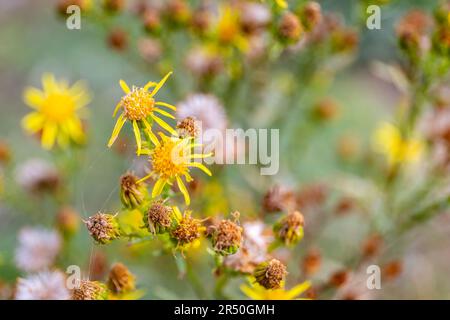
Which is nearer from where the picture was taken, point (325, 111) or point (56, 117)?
point (56, 117)

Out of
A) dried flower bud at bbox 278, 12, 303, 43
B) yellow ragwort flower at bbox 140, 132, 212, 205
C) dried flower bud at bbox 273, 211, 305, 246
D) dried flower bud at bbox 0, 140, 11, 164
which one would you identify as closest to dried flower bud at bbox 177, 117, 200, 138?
yellow ragwort flower at bbox 140, 132, 212, 205

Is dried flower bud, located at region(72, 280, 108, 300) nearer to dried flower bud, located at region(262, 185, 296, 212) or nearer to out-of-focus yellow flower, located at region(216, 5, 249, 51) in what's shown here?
dried flower bud, located at region(262, 185, 296, 212)

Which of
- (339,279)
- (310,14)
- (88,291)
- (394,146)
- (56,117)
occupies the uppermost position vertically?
(310,14)

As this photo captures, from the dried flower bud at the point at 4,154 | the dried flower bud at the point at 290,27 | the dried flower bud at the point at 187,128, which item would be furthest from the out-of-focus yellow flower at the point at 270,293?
the dried flower bud at the point at 4,154

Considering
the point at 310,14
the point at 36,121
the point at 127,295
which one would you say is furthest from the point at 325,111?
the point at 127,295

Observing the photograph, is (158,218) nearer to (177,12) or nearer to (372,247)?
(372,247)

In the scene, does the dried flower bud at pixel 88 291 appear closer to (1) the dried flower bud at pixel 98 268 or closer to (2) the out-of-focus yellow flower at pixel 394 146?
(1) the dried flower bud at pixel 98 268

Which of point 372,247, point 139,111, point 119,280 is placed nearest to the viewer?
point 139,111
